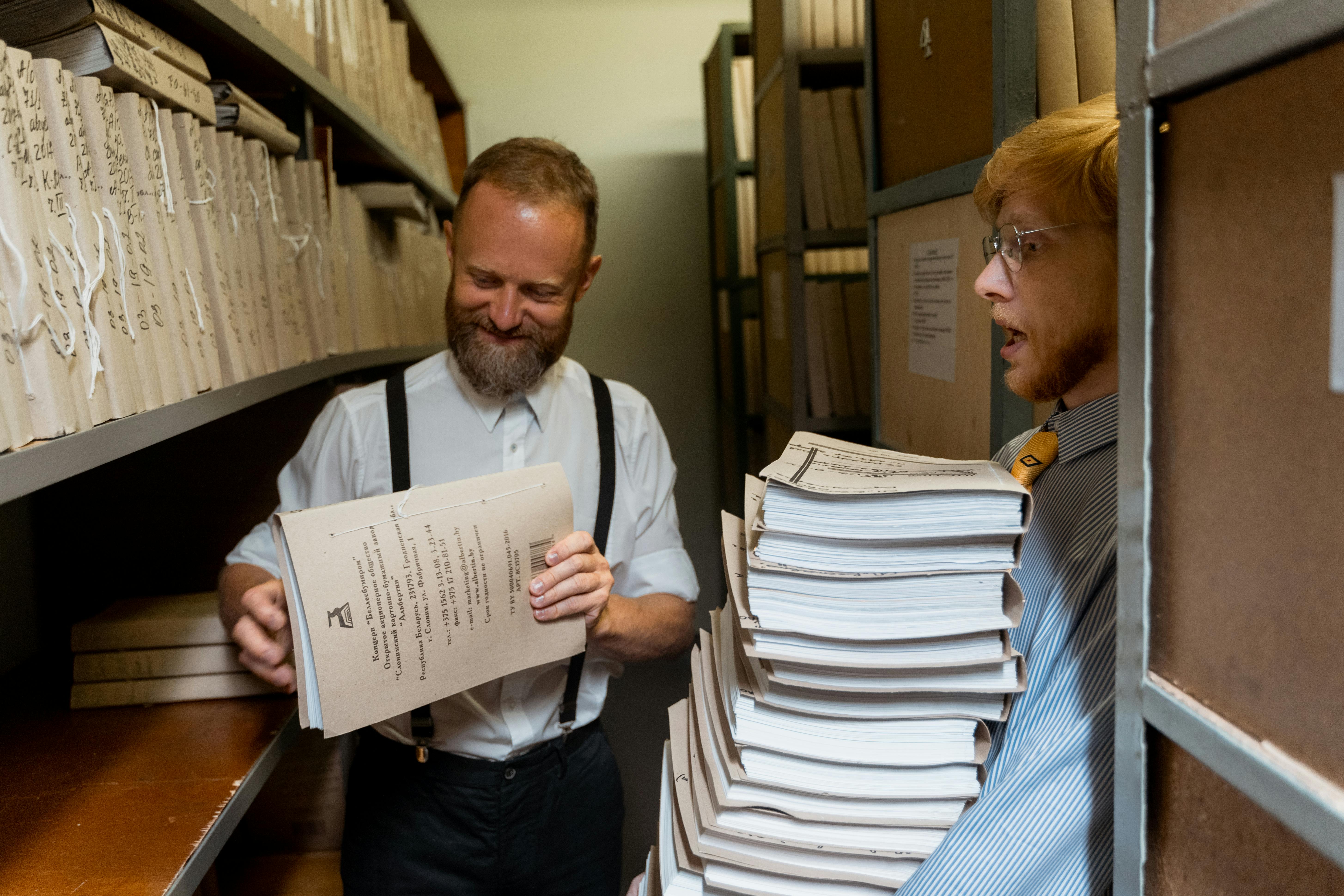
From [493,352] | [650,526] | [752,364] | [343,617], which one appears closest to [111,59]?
[343,617]

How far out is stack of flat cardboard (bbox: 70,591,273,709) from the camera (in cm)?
110

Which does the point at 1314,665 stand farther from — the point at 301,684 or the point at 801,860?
the point at 301,684

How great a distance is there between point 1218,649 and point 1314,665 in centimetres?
6

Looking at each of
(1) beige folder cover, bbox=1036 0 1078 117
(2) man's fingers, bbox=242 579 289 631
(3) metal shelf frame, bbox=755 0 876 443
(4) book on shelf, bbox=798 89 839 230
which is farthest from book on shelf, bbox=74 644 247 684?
(4) book on shelf, bbox=798 89 839 230

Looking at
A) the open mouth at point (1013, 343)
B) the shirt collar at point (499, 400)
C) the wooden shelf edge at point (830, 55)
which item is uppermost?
the wooden shelf edge at point (830, 55)

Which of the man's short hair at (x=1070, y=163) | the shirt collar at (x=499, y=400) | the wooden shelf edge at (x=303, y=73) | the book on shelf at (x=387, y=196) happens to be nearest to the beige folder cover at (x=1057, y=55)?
the man's short hair at (x=1070, y=163)

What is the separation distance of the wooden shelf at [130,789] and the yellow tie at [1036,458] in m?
0.85

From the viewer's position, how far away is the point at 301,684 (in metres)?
0.78

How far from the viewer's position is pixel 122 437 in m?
0.73

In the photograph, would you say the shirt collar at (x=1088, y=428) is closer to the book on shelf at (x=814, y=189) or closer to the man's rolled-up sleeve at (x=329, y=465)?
the man's rolled-up sleeve at (x=329, y=465)

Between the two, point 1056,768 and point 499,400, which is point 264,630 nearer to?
point 499,400

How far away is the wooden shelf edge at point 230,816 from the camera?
77 cm

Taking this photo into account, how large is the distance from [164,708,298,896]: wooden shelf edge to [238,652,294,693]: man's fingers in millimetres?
77

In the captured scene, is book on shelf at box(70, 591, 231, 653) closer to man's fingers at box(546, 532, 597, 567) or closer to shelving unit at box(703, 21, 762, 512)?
man's fingers at box(546, 532, 597, 567)
